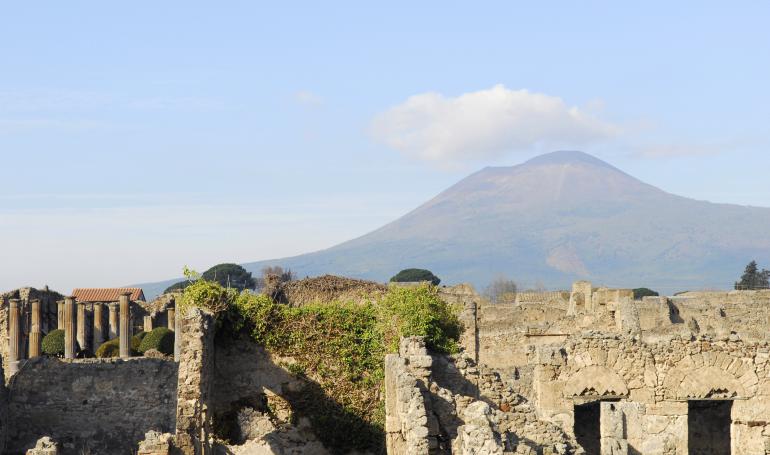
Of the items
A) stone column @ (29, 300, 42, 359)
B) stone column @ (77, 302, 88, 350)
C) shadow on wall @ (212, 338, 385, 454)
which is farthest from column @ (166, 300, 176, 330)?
shadow on wall @ (212, 338, 385, 454)

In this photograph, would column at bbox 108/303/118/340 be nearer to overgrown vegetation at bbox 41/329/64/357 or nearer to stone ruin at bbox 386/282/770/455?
overgrown vegetation at bbox 41/329/64/357

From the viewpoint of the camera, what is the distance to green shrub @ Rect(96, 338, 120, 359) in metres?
55.7

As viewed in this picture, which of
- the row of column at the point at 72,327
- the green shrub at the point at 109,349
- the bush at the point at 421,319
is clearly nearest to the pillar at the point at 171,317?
the row of column at the point at 72,327

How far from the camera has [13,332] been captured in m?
52.7

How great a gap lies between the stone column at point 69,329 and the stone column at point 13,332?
7.42ft

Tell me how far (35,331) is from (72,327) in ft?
5.80

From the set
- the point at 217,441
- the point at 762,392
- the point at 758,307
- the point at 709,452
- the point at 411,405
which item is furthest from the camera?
the point at 758,307

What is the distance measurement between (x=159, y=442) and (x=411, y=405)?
4.72 m

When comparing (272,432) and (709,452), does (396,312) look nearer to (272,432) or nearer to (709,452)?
(272,432)

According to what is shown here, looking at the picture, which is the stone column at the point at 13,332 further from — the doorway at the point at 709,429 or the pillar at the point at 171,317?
the doorway at the point at 709,429

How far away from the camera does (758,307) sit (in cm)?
4631

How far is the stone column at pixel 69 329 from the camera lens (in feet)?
178

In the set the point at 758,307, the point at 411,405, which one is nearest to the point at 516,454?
the point at 411,405

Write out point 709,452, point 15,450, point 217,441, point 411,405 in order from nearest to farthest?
point 411,405 → point 709,452 → point 217,441 → point 15,450
